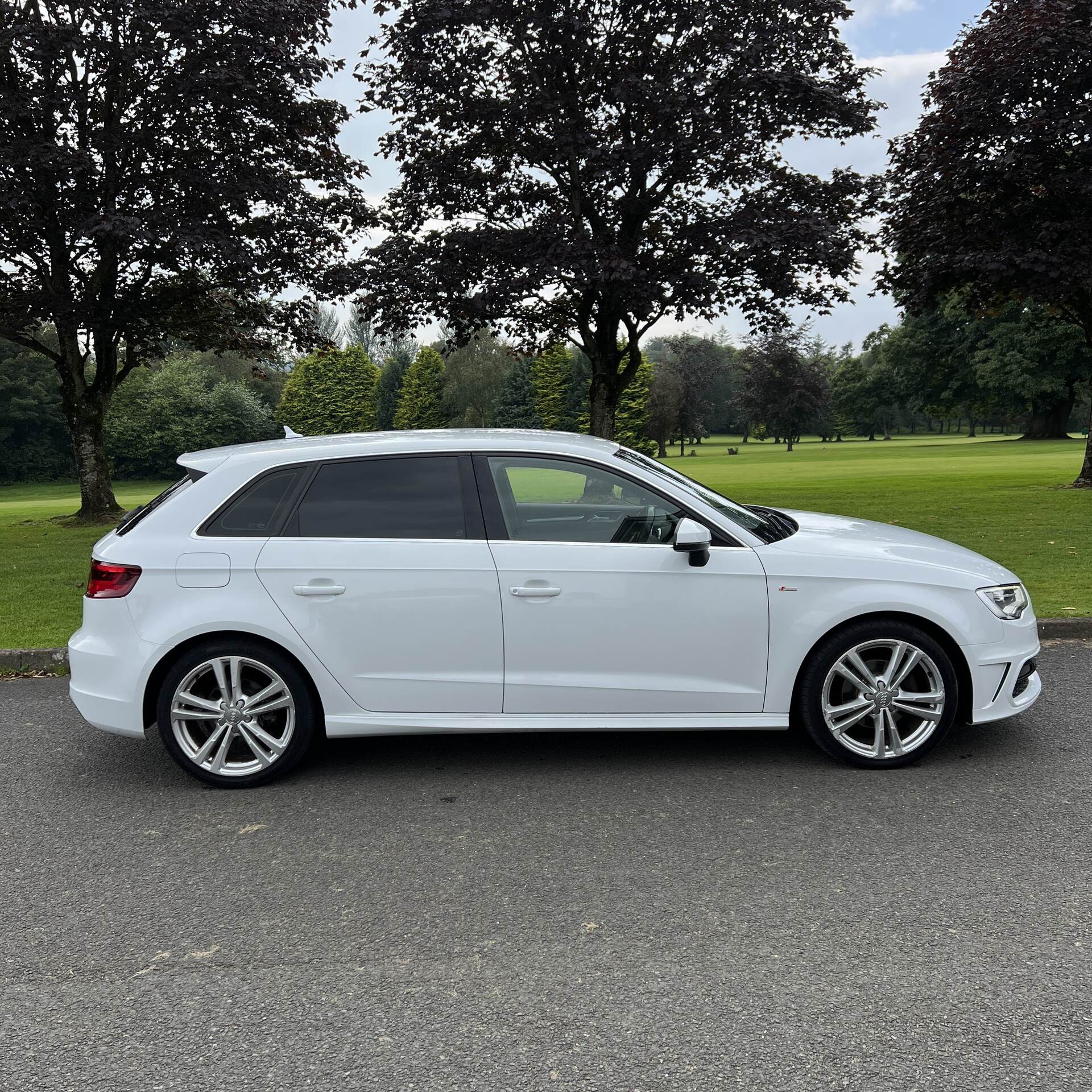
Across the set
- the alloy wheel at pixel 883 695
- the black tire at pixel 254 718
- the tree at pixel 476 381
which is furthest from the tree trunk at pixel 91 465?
the tree at pixel 476 381

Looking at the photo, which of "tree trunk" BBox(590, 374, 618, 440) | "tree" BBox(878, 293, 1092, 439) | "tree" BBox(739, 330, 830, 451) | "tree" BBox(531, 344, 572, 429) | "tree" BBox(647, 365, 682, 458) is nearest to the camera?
"tree trunk" BBox(590, 374, 618, 440)

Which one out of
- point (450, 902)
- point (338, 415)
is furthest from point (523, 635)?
point (338, 415)

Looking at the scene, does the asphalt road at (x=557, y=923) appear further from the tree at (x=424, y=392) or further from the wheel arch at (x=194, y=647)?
the tree at (x=424, y=392)

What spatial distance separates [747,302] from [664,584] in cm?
1751

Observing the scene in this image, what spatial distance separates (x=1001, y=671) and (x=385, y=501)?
123 inches

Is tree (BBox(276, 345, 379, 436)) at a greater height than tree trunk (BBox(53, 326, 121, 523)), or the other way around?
tree (BBox(276, 345, 379, 436))

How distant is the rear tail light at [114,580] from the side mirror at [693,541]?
8.45 feet

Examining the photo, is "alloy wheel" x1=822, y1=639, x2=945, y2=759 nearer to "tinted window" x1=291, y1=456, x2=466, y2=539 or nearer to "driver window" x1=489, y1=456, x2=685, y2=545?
"driver window" x1=489, y1=456, x2=685, y2=545

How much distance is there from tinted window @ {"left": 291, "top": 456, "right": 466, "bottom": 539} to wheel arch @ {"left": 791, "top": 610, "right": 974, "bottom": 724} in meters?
1.77

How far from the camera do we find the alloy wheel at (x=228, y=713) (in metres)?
4.73

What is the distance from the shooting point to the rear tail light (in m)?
4.74

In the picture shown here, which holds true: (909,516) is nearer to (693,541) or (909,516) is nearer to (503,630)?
(693,541)

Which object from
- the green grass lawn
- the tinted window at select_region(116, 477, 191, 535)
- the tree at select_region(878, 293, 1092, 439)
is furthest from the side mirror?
the tree at select_region(878, 293, 1092, 439)

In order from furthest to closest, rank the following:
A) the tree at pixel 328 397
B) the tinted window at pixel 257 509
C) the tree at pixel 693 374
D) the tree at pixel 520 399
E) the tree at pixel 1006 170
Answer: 1. the tree at pixel 693 374
2. the tree at pixel 328 397
3. the tree at pixel 520 399
4. the tree at pixel 1006 170
5. the tinted window at pixel 257 509
